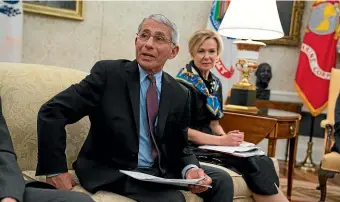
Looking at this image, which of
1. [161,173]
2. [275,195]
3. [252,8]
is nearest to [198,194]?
[161,173]

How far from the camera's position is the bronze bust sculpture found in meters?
4.99

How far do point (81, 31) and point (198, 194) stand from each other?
9.07 ft

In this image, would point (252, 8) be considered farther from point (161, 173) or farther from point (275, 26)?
point (161, 173)

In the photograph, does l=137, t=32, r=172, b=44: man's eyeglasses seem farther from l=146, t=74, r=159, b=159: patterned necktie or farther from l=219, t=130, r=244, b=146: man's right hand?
l=219, t=130, r=244, b=146: man's right hand

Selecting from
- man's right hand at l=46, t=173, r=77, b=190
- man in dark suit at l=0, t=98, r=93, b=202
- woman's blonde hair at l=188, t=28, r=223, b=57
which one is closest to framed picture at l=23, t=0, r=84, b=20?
woman's blonde hair at l=188, t=28, r=223, b=57

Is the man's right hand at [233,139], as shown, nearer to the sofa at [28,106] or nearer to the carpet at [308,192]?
the sofa at [28,106]

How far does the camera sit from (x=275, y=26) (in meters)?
3.09

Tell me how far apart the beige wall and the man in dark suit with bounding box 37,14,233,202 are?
2394mm

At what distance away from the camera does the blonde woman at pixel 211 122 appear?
2238 mm

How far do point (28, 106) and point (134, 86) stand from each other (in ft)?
1.90

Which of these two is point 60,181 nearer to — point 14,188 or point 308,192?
point 14,188

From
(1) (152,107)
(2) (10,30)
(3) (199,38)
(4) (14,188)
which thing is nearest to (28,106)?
(1) (152,107)

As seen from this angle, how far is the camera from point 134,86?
5.85 ft

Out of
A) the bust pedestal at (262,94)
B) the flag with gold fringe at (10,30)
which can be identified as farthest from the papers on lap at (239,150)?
the bust pedestal at (262,94)
